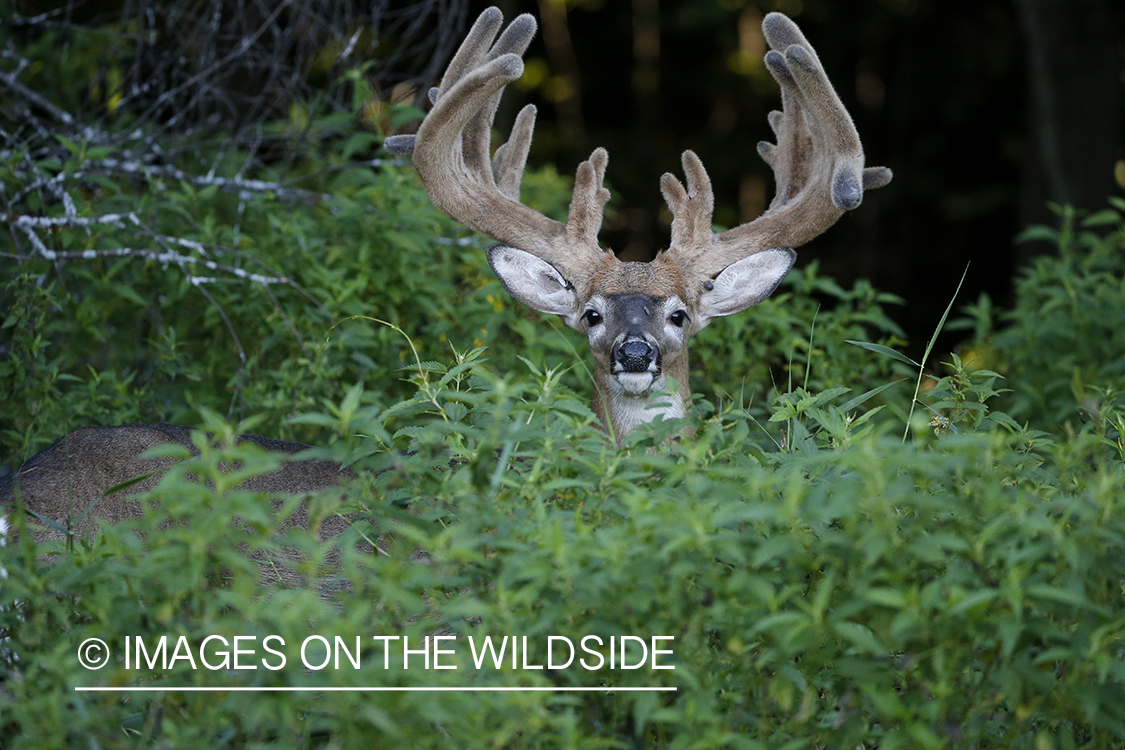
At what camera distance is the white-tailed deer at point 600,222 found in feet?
14.4

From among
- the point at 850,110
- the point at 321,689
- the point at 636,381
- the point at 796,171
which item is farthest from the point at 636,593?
the point at 850,110

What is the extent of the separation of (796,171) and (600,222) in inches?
34.0

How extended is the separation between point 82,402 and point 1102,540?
3634 millimetres

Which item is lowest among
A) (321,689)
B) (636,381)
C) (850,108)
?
(321,689)

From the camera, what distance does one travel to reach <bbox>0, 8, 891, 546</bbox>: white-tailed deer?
4.38m

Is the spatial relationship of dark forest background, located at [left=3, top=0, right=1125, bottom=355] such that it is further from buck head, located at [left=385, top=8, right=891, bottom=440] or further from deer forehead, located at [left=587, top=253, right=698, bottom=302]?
deer forehead, located at [left=587, top=253, right=698, bottom=302]

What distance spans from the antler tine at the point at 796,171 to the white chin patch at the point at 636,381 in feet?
2.53

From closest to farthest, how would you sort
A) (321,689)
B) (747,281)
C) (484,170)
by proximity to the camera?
(321,689) < (747,281) < (484,170)

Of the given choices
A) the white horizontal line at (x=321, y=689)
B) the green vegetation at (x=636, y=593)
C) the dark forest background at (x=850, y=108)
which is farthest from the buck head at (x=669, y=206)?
the dark forest background at (x=850, y=108)

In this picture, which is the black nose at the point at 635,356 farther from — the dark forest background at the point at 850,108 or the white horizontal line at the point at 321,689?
the dark forest background at the point at 850,108

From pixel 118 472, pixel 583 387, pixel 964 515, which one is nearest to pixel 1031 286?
pixel 583 387

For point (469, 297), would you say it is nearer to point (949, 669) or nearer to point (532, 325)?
point (532, 325)

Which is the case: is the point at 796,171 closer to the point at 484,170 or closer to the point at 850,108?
A: the point at 484,170

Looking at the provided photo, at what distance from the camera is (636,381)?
4199mm
